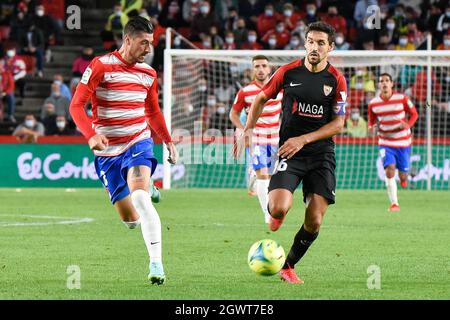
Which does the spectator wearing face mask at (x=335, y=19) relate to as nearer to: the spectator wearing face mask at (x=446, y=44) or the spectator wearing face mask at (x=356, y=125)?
the spectator wearing face mask at (x=446, y=44)

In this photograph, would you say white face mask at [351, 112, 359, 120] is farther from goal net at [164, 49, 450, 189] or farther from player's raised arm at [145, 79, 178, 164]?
player's raised arm at [145, 79, 178, 164]

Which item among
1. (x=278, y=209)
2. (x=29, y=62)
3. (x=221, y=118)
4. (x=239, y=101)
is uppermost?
(x=29, y=62)

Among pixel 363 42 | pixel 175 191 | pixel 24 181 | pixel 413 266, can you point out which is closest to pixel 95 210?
pixel 175 191

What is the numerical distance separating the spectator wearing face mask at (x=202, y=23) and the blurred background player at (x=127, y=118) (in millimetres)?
18578

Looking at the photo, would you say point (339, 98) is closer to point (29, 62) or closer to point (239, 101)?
point (239, 101)

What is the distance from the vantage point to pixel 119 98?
31.0 feet

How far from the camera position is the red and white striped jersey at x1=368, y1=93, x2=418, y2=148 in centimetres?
1869

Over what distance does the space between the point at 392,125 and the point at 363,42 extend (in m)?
8.54

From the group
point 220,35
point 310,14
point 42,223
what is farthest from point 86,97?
point 310,14

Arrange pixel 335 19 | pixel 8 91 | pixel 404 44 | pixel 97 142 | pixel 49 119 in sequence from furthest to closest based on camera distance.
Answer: pixel 335 19, pixel 404 44, pixel 8 91, pixel 49 119, pixel 97 142

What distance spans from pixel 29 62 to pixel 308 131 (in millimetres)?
20131

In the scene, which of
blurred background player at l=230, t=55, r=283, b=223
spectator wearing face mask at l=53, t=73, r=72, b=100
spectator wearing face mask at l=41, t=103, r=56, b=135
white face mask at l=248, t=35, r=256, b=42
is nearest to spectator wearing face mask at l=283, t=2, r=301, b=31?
white face mask at l=248, t=35, r=256, b=42

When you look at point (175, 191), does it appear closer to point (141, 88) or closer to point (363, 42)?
point (363, 42)

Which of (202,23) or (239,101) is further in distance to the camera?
(202,23)
